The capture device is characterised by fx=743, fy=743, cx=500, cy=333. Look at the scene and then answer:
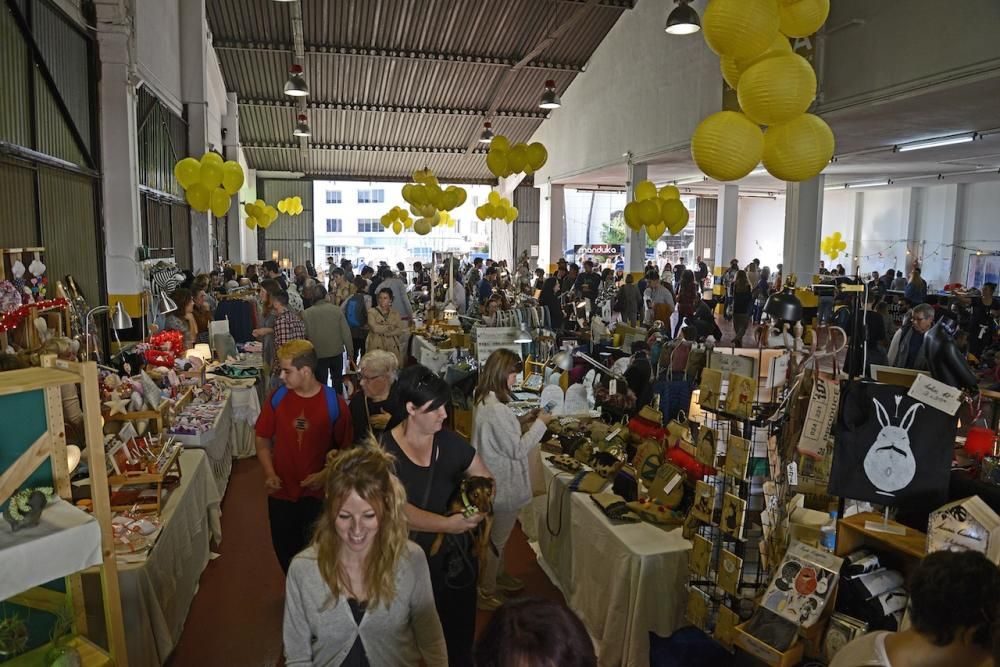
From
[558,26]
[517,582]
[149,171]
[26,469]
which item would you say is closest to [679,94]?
[558,26]

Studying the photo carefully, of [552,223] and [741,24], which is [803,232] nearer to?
[741,24]

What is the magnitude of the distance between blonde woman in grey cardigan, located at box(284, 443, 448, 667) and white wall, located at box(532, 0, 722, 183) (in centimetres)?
954

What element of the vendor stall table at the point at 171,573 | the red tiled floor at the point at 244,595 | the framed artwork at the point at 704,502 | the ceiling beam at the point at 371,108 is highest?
the ceiling beam at the point at 371,108

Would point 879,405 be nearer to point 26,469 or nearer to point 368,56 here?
point 26,469

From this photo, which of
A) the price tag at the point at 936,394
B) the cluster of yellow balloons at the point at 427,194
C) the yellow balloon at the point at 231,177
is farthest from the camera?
the cluster of yellow balloons at the point at 427,194

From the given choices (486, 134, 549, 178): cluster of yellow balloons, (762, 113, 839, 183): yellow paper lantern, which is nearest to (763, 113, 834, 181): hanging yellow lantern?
(762, 113, 839, 183): yellow paper lantern

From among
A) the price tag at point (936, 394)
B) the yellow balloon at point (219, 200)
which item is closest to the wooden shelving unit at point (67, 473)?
the price tag at point (936, 394)

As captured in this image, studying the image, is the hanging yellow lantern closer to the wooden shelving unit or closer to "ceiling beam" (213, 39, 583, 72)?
the wooden shelving unit

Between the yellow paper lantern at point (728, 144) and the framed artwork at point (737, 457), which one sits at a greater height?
the yellow paper lantern at point (728, 144)

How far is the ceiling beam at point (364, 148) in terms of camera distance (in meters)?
18.8

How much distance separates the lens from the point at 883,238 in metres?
21.7

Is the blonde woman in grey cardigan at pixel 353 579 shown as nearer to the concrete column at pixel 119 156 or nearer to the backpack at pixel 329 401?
the backpack at pixel 329 401

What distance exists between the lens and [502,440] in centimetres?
321

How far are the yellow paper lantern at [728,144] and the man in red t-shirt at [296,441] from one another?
2.57 meters
